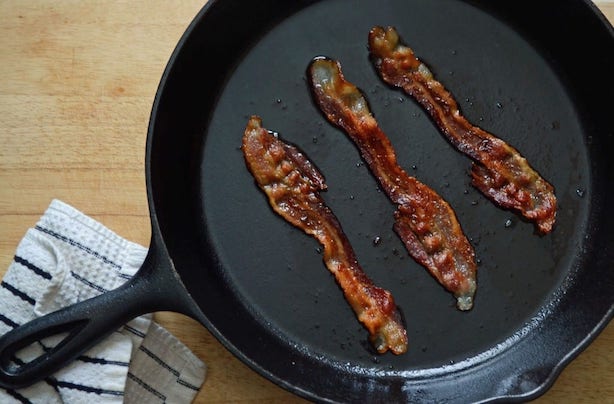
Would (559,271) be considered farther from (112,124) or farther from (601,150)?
(112,124)

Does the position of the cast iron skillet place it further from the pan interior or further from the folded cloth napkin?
the folded cloth napkin

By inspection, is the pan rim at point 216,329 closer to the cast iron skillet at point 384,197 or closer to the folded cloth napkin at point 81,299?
the cast iron skillet at point 384,197

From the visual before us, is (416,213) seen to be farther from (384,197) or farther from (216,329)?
(216,329)

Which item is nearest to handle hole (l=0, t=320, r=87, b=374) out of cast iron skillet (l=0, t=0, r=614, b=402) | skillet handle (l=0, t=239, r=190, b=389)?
skillet handle (l=0, t=239, r=190, b=389)

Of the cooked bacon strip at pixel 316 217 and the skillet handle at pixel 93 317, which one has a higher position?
the cooked bacon strip at pixel 316 217

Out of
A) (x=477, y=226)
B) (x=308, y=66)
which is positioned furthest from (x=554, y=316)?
(x=308, y=66)

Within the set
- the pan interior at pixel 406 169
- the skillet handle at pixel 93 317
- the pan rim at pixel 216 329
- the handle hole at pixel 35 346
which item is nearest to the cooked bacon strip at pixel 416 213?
the pan interior at pixel 406 169

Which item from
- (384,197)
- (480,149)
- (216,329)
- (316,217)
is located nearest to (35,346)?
(216,329)
